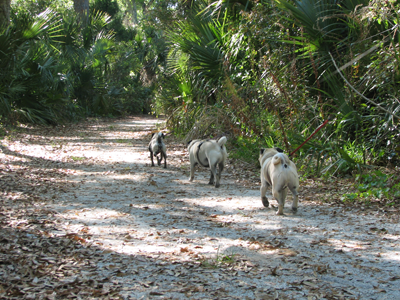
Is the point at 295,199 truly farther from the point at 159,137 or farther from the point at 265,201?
the point at 159,137

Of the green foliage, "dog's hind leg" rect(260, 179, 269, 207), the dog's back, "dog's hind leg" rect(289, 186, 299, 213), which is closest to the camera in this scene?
the dog's back

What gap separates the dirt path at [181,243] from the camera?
11.6ft

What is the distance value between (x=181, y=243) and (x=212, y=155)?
3.18 meters

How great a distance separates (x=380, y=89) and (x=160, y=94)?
37.5ft

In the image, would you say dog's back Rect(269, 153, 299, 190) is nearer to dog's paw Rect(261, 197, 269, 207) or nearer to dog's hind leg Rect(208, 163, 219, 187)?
dog's paw Rect(261, 197, 269, 207)

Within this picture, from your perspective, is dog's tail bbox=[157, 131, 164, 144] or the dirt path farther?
dog's tail bbox=[157, 131, 164, 144]

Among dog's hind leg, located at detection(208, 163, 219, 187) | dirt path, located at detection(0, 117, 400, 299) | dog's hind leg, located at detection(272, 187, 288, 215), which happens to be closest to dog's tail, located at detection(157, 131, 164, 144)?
dirt path, located at detection(0, 117, 400, 299)

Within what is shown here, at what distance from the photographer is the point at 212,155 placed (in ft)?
25.2

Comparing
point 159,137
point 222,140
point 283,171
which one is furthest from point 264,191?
point 159,137

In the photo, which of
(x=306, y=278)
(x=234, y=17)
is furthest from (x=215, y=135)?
(x=306, y=278)

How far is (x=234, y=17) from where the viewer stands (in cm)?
1202

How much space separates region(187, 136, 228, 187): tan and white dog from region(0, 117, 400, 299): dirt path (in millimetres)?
338

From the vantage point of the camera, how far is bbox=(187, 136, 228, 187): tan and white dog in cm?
766

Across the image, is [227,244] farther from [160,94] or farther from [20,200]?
[160,94]
